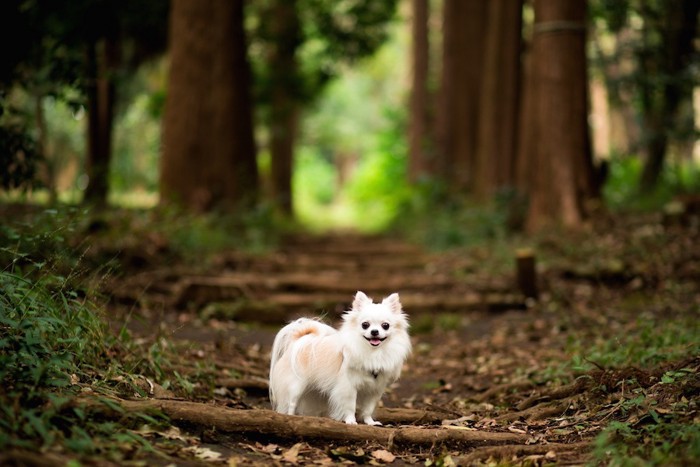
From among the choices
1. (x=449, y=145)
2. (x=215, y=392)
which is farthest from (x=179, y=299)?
(x=449, y=145)

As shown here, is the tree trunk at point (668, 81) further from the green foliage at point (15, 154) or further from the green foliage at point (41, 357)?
the green foliage at point (41, 357)

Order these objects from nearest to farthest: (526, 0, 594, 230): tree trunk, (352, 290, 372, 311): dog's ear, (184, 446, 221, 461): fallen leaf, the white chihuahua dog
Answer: (184, 446, 221, 461): fallen leaf
the white chihuahua dog
(352, 290, 372, 311): dog's ear
(526, 0, 594, 230): tree trunk

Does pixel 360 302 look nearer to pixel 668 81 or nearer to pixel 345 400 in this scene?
pixel 345 400

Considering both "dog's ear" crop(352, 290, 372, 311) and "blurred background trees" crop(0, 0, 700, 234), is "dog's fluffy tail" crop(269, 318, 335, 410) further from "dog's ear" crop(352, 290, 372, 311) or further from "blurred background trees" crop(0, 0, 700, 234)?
"blurred background trees" crop(0, 0, 700, 234)

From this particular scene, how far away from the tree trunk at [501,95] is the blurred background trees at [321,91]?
0.12 ft

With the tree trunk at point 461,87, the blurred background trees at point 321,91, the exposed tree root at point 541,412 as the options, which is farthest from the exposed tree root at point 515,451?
the tree trunk at point 461,87

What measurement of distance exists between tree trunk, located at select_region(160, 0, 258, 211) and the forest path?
1993 mm

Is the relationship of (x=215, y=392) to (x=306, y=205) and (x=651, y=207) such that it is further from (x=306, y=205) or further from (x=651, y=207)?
(x=306, y=205)

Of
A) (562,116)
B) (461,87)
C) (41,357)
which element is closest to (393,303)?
(41,357)

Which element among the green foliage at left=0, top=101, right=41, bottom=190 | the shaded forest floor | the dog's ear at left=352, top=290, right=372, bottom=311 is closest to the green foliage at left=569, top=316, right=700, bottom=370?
the shaded forest floor

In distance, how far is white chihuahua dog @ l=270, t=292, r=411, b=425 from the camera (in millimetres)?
4527

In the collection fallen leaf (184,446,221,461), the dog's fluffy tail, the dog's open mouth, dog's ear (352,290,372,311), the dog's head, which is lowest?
fallen leaf (184,446,221,461)

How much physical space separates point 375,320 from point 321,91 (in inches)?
633

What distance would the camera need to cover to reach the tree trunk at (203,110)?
12.0 metres
